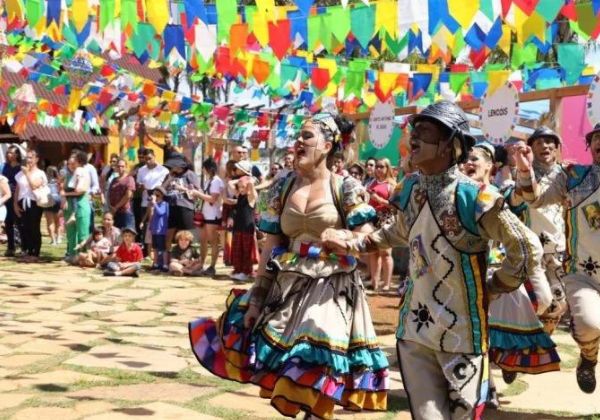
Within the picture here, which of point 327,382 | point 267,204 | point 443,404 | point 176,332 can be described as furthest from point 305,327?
point 176,332

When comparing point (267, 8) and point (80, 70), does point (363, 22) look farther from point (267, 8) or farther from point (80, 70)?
point (80, 70)

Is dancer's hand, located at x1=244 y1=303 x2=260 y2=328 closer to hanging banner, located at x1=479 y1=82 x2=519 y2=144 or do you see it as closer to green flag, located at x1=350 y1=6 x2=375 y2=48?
green flag, located at x1=350 y1=6 x2=375 y2=48

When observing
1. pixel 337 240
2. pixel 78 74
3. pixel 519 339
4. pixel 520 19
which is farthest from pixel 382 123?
pixel 337 240

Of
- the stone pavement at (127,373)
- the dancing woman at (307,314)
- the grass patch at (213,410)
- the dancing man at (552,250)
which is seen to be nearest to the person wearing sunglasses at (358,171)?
the stone pavement at (127,373)

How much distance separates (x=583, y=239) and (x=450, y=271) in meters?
1.90

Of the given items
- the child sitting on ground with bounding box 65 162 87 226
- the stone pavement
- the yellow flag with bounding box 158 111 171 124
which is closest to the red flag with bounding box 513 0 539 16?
the stone pavement

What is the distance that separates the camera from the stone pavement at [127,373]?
5398 millimetres

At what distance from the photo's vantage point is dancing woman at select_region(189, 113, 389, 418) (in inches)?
173

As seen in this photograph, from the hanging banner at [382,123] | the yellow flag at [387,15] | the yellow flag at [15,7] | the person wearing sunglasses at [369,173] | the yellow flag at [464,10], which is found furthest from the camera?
the hanging banner at [382,123]

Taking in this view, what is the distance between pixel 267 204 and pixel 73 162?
9.91 m

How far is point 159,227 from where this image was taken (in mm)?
13250

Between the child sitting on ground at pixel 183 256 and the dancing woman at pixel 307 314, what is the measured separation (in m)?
8.21

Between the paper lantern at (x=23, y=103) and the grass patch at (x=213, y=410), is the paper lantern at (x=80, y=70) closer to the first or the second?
the paper lantern at (x=23, y=103)

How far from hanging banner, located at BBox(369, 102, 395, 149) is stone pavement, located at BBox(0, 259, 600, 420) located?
5.05 meters
